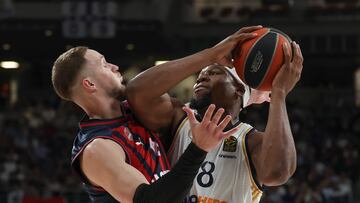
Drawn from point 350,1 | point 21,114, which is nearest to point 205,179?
point 21,114

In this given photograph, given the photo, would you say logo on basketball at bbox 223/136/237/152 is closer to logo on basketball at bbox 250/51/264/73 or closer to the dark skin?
the dark skin

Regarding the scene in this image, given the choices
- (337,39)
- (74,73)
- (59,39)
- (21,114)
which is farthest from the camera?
(337,39)

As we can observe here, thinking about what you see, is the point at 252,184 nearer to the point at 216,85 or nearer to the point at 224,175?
the point at 224,175

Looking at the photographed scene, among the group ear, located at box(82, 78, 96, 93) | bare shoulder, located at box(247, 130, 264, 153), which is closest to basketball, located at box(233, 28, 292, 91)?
bare shoulder, located at box(247, 130, 264, 153)

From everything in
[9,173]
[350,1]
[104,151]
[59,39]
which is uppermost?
[104,151]

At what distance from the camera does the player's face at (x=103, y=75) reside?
3.49 metres

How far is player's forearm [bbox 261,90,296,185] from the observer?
3.45 meters

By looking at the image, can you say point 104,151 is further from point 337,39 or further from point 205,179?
point 337,39

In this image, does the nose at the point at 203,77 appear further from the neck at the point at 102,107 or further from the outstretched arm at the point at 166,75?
the neck at the point at 102,107

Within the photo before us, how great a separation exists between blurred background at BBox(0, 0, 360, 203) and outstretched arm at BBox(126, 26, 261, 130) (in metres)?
8.96

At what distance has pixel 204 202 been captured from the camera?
3756mm

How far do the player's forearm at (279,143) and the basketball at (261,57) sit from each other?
97mm

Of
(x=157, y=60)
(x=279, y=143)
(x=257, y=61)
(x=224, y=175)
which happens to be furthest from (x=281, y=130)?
(x=157, y=60)

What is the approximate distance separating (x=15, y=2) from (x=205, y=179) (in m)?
14.6
